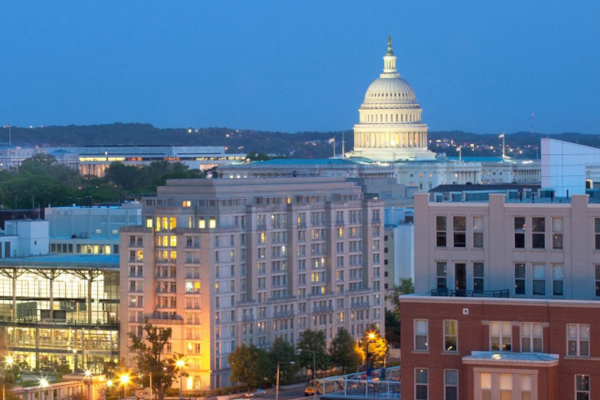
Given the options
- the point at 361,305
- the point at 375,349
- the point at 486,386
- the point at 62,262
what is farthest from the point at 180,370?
the point at 486,386

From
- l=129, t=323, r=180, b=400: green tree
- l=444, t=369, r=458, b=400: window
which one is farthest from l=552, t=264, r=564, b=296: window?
l=129, t=323, r=180, b=400: green tree

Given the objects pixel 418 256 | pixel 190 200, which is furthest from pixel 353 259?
pixel 418 256

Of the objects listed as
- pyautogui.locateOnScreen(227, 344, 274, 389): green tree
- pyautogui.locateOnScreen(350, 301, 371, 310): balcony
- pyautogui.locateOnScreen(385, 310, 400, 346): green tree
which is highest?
pyautogui.locateOnScreen(350, 301, 371, 310): balcony

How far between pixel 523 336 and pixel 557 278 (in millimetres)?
2877

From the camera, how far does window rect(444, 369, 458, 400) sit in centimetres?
5884

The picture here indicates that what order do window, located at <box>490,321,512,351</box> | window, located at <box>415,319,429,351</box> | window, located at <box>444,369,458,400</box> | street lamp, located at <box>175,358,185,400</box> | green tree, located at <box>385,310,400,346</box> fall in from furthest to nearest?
green tree, located at <box>385,310,400,346</box> → street lamp, located at <box>175,358,185,400</box> → window, located at <box>415,319,429,351</box> → window, located at <box>444,369,458,400</box> → window, located at <box>490,321,512,351</box>

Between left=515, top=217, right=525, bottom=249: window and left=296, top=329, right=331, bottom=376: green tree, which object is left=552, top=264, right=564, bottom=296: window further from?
left=296, top=329, right=331, bottom=376: green tree

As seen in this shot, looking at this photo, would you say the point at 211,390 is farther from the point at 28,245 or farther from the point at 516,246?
the point at 516,246

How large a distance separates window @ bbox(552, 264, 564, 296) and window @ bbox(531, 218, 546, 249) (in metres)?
0.81

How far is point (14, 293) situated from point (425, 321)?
70890mm

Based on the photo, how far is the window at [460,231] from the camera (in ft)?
199

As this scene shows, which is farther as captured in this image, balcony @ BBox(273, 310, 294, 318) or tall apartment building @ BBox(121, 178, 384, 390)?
balcony @ BBox(273, 310, 294, 318)

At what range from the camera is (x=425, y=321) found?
59.0 meters

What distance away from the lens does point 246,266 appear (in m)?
123
